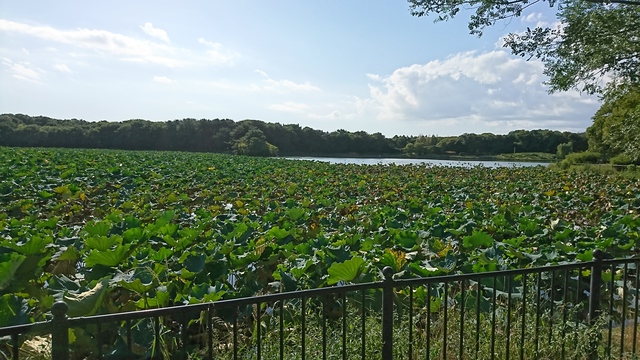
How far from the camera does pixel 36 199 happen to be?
457 inches

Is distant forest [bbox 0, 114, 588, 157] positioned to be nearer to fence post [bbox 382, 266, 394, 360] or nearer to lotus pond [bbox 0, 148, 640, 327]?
lotus pond [bbox 0, 148, 640, 327]

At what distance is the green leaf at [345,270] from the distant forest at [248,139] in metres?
60.3

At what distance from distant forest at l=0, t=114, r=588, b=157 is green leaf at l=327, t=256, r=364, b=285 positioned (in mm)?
60333

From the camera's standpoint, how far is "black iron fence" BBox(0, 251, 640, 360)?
3074 millimetres

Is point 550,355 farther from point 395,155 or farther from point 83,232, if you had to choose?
point 395,155

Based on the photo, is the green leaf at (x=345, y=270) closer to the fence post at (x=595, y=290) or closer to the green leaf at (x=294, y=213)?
the fence post at (x=595, y=290)

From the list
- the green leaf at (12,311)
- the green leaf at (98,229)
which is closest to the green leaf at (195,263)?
the green leaf at (12,311)

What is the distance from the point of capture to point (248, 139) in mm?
69250

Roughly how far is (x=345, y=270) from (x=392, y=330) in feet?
3.58

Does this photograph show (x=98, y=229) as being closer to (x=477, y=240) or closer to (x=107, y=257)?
(x=107, y=257)

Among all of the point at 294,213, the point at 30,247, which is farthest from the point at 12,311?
the point at 294,213

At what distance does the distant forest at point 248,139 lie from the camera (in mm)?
64688

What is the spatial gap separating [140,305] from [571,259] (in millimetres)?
4835

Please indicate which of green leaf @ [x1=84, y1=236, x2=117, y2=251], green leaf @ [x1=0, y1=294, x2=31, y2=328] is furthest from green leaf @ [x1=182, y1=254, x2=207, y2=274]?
green leaf @ [x1=0, y1=294, x2=31, y2=328]
